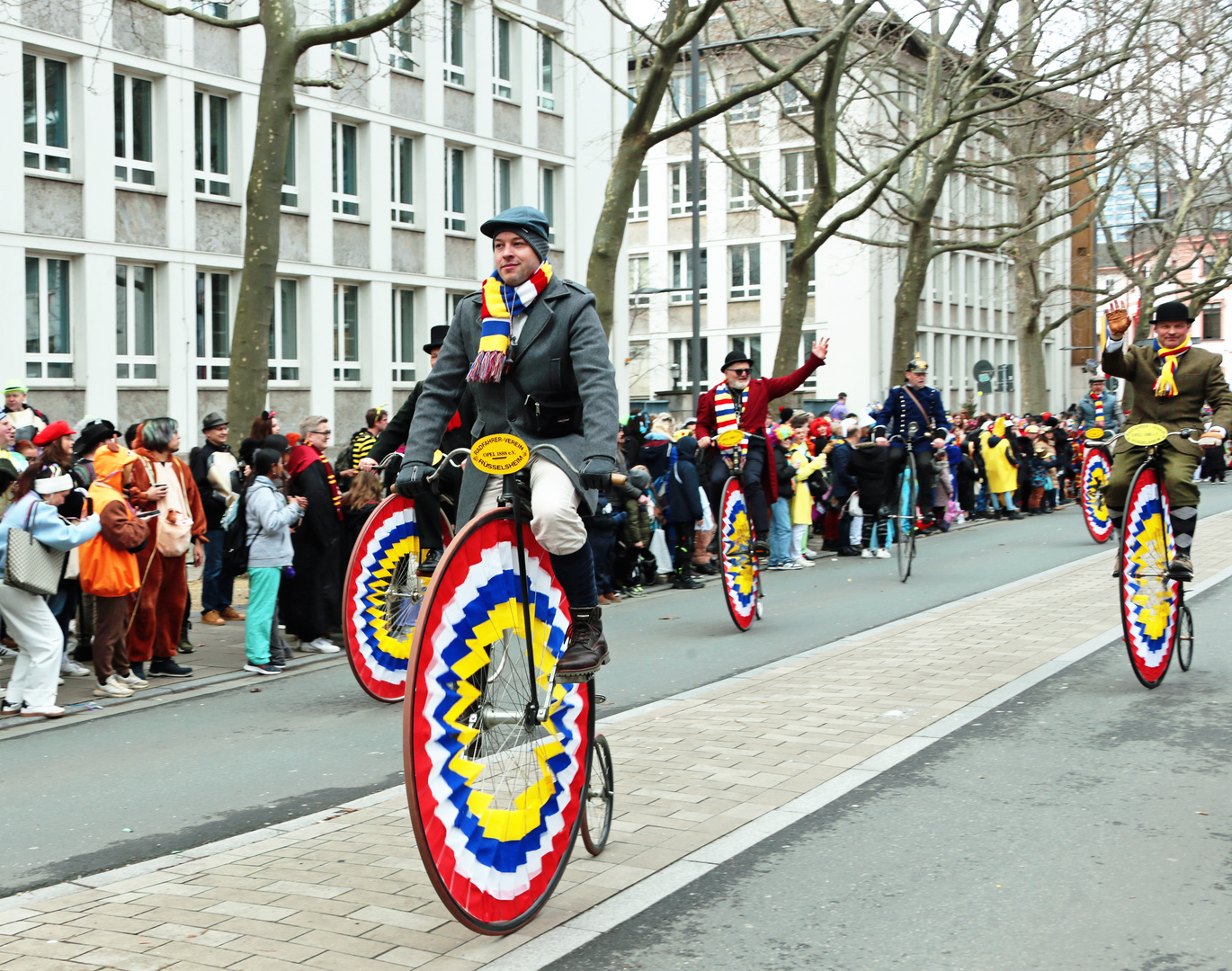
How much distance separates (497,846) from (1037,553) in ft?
50.6

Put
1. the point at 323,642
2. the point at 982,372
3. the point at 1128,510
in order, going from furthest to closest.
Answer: the point at 982,372
the point at 323,642
the point at 1128,510

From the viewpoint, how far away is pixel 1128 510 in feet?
28.5

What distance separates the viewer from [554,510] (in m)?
4.66

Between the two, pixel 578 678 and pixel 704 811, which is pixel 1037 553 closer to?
pixel 704 811

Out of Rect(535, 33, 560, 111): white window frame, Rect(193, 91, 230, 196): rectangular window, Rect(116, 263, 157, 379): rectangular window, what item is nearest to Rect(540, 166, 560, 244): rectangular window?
Rect(535, 33, 560, 111): white window frame

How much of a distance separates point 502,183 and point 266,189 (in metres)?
21.7

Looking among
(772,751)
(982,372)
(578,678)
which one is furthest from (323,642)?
(982,372)

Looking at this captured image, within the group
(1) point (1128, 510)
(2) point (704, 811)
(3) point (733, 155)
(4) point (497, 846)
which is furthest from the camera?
(3) point (733, 155)

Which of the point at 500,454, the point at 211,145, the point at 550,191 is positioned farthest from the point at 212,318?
the point at 500,454

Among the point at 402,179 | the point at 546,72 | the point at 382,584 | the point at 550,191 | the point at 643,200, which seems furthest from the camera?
the point at 643,200

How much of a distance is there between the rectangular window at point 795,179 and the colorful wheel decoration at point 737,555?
4332 cm

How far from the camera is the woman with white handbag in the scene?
8695mm

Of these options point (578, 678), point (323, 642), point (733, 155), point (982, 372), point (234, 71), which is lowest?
point (323, 642)

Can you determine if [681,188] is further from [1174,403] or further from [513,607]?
[513,607]
